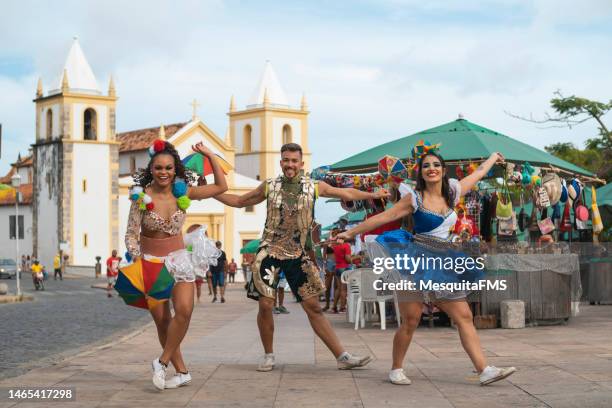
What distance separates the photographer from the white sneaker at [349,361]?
8781mm

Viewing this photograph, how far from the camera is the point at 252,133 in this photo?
83.8m

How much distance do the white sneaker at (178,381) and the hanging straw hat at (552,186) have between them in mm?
8184

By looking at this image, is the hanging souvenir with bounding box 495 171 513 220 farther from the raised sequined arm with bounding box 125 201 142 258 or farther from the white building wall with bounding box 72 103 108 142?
the white building wall with bounding box 72 103 108 142

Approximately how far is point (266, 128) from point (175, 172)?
2929 inches

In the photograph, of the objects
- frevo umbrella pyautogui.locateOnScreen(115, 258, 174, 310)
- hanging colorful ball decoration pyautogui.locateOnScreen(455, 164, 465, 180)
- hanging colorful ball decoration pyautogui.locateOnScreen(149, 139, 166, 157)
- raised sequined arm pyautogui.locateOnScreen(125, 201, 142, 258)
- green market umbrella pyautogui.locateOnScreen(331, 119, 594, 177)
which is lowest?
frevo umbrella pyautogui.locateOnScreen(115, 258, 174, 310)

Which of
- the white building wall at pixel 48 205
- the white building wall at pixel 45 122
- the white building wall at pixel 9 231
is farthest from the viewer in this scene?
the white building wall at pixel 9 231

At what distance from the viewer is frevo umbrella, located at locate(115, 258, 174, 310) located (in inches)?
Result: 307

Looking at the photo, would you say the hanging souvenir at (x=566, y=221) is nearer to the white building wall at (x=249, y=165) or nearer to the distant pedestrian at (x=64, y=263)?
the distant pedestrian at (x=64, y=263)

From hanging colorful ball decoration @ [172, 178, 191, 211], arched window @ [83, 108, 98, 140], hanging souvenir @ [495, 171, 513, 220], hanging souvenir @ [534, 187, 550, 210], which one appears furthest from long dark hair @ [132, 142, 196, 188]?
arched window @ [83, 108, 98, 140]

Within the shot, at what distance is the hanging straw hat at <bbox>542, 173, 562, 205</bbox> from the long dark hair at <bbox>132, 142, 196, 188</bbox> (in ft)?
25.0

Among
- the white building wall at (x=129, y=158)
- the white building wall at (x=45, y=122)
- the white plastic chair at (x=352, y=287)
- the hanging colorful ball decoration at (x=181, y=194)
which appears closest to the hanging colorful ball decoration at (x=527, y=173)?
the white plastic chair at (x=352, y=287)

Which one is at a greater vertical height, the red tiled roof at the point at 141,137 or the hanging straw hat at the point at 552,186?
the red tiled roof at the point at 141,137

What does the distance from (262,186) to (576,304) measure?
25.3ft

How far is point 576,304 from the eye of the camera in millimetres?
15141
